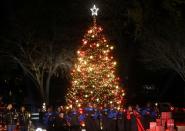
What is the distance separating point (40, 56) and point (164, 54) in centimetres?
942

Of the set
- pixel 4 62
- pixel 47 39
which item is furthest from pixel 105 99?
pixel 4 62

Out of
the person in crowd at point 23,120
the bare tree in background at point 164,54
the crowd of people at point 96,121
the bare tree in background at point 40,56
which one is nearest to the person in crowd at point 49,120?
the crowd of people at point 96,121

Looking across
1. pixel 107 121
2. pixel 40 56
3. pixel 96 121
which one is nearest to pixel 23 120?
pixel 96 121

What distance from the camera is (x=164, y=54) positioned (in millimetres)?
34594

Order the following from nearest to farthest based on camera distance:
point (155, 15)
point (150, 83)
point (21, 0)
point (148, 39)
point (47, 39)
A: point (155, 15)
point (148, 39)
point (47, 39)
point (21, 0)
point (150, 83)

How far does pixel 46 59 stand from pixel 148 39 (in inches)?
326

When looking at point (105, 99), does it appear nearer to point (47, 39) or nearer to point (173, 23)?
point (173, 23)

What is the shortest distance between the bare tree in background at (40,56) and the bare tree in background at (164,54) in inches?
233

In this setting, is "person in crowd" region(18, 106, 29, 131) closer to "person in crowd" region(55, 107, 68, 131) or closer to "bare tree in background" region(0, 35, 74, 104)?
"person in crowd" region(55, 107, 68, 131)

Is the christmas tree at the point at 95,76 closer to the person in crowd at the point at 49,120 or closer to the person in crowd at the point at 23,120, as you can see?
the person in crowd at the point at 49,120

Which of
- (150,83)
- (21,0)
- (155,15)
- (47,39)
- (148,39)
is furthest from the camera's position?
(150,83)

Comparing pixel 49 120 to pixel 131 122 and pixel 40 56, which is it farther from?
pixel 40 56

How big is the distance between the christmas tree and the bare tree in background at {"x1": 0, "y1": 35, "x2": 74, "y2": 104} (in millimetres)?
7978

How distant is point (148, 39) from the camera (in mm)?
34219
